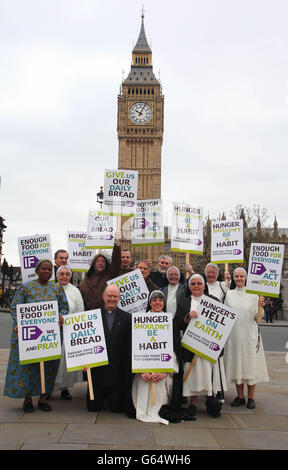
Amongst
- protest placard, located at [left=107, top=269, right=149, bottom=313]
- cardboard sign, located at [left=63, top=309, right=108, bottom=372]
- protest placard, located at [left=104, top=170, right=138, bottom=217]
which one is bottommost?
cardboard sign, located at [left=63, top=309, right=108, bottom=372]

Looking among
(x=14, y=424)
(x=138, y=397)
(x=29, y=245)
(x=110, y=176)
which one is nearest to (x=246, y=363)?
(x=138, y=397)

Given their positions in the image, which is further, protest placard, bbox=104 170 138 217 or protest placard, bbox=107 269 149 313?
protest placard, bbox=104 170 138 217

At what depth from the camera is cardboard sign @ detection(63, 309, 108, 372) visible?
18.6 ft

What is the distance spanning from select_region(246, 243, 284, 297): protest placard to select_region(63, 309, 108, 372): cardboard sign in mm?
2175

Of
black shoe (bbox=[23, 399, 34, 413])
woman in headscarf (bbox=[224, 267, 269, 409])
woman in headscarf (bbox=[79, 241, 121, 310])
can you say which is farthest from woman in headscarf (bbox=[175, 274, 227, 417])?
black shoe (bbox=[23, 399, 34, 413])

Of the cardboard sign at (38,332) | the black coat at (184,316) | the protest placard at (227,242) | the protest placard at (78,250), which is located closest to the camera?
the cardboard sign at (38,332)

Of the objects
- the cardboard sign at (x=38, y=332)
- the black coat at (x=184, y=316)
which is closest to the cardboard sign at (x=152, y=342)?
the black coat at (x=184, y=316)

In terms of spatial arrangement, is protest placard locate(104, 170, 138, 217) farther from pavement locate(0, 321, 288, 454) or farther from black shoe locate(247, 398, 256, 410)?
black shoe locate(247, 398, 256, 410)

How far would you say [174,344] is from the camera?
5.85 metres

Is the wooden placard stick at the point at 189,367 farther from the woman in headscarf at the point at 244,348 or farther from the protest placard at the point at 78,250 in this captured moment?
the protest placard at the point at 78,250

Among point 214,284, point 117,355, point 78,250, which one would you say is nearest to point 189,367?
point 117,355

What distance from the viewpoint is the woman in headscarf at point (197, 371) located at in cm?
580

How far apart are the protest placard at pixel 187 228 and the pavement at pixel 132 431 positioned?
330cm

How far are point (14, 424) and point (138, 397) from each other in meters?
1.40
